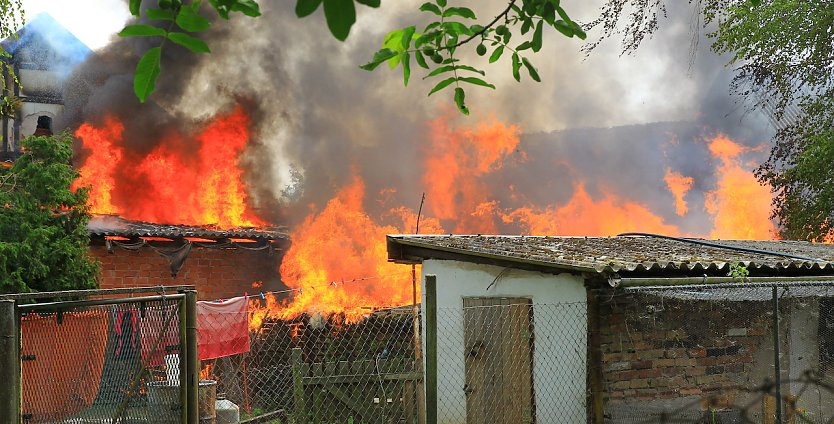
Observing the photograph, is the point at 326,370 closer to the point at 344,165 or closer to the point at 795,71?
the point at 344,165

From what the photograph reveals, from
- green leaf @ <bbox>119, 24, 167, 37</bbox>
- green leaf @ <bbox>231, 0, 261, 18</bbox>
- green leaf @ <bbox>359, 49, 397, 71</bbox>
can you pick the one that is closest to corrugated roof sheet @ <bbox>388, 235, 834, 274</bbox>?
green leaf @ <bbox>359, 49, 397, 71</bbox>

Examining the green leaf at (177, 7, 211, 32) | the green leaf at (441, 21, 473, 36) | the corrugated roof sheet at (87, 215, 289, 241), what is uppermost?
the green leaf at (441, 21, 473, 36)

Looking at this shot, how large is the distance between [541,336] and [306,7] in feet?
25.0

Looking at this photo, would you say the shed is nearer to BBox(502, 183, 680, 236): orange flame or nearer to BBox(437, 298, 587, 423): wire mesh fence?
BBox(437, 298, 587, 423): wire mesh fence

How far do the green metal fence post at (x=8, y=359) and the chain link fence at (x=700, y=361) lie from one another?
18.2ft

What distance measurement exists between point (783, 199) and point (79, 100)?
1777 cm

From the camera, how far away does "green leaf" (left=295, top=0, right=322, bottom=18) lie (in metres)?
2.21

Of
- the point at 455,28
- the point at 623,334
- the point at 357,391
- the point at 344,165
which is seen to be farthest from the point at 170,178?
the point at 455,28

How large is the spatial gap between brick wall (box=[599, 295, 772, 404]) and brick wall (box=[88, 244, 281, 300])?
906 centimetres

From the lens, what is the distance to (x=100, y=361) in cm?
593

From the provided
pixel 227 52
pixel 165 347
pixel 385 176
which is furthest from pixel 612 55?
pixel 165 347

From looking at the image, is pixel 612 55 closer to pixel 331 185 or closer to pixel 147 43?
pixel 331 185

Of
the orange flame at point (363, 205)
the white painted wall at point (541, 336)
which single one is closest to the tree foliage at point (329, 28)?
the white painted wall at point (541, 336)

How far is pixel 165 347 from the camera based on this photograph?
247 inches
